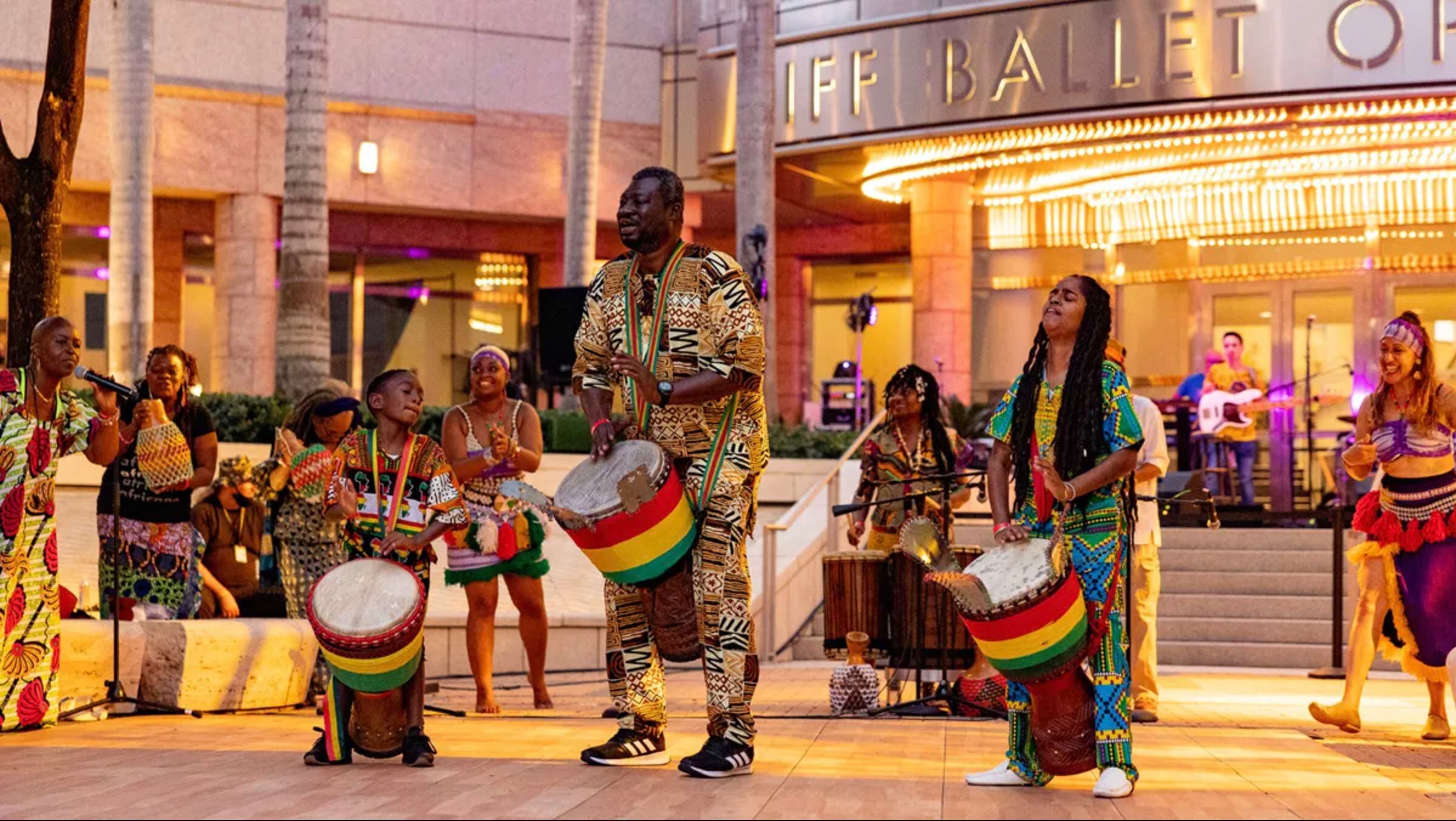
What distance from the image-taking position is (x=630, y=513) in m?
6.98

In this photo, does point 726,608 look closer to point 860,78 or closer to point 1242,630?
point 1242,630

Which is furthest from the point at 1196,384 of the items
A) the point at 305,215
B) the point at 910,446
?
the point at 910,446

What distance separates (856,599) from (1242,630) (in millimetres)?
5686

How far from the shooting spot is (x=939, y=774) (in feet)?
24.4

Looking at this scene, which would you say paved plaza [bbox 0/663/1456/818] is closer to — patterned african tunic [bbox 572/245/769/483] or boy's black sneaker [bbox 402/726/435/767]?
boy's black sneaker [bbox 402/726/435/767]

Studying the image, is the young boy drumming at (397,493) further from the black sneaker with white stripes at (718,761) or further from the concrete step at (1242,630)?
the concrete step at (1242,630)

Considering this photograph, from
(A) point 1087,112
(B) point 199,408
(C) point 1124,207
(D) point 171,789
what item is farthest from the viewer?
(C) point 1124,207

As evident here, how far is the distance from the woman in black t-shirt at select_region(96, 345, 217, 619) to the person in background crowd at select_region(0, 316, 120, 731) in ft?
2.52

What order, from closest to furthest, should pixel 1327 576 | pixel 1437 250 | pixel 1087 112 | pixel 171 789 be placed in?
pixel 171 789 → pixel 1327 576 → pixel 1087 112 → pixel 1437 250

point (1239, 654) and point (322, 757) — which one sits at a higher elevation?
point (322, 757)

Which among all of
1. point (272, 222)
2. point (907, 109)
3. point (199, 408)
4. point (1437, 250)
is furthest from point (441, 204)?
point (199, 408)

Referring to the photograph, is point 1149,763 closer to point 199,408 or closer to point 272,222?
point 199,408

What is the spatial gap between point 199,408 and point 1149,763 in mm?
5429

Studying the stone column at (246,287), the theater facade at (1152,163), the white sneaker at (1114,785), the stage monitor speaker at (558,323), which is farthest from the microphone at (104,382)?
the stone column at (246,287)
